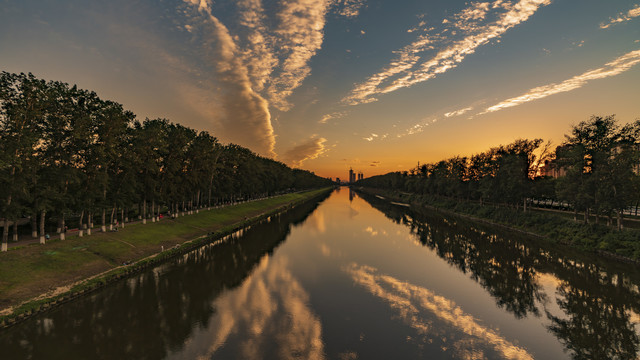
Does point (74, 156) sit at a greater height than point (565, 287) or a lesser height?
greater

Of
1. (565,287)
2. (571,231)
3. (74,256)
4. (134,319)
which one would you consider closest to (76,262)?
(74,256)

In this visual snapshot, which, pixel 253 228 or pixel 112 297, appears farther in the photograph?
pixel 253 228

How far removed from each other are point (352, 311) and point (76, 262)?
33914 mm

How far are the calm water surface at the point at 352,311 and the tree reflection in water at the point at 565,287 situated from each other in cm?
14

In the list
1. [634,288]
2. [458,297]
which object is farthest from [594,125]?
[458,297]

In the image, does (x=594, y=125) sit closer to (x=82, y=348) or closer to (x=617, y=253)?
(x=617, y=253)

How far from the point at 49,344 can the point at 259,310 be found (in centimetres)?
1526

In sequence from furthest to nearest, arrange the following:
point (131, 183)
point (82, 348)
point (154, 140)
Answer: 1. point (154, 140)
2. point (131, 183)
3. point (82, 348)

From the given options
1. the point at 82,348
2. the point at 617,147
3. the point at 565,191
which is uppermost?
the point at 617,147

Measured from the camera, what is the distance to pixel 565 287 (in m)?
32.2

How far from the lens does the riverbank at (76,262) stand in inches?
950

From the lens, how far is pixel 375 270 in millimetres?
38844

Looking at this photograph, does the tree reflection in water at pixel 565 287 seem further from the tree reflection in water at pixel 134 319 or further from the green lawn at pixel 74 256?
the green lawn at pixel 74 256

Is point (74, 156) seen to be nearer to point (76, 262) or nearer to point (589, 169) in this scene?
point (76, 262)
